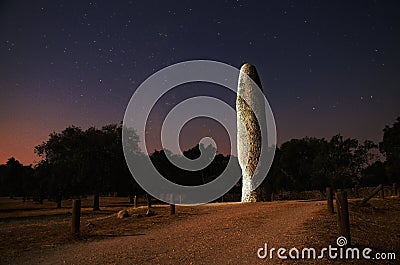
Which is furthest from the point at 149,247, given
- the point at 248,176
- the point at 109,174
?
the point at 109,174

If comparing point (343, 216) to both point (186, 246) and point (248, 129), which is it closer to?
point (186, 246)

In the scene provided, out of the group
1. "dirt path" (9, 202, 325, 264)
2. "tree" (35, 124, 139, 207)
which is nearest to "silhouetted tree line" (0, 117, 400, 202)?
"tree" (35, 124, 139, 207)

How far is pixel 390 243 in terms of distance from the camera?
1189cm

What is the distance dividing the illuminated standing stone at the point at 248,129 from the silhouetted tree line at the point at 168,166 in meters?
1.50

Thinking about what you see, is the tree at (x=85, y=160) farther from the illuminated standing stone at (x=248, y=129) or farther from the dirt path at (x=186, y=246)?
the dirt path at (x=186, y=246)

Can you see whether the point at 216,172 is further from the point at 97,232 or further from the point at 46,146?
the point at 97,232

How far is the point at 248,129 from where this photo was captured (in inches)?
1152

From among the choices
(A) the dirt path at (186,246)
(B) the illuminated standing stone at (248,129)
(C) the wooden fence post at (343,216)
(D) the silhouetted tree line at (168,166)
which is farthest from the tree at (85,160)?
(C) the wooden fence post at (343,216)

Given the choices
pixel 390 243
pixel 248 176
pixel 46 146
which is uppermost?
pixel 46 146

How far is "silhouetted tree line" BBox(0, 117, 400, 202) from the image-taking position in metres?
36.3

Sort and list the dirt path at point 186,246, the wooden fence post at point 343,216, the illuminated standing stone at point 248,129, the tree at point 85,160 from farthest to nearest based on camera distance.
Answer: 1. the tree at point 85,160
2. the illuminated standing stone at point 248,129
3. the wooden fence post at point 343,216
4. the dirt path at point 186,246

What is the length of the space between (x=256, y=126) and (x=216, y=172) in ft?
95.8

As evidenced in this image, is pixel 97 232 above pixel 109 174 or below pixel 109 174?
below

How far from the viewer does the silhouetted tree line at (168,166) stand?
36312 millimetres
